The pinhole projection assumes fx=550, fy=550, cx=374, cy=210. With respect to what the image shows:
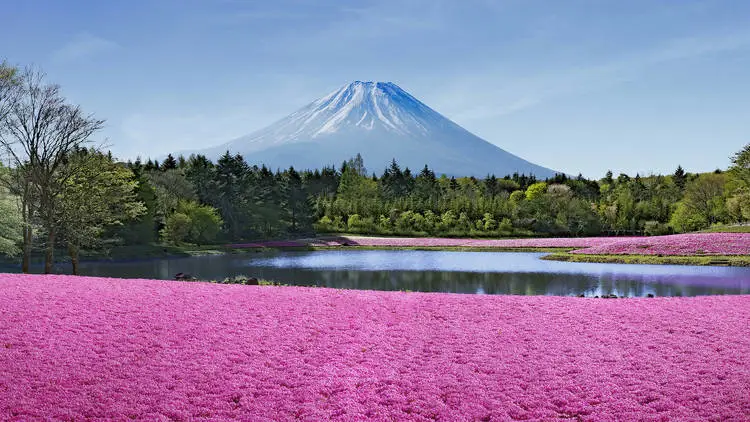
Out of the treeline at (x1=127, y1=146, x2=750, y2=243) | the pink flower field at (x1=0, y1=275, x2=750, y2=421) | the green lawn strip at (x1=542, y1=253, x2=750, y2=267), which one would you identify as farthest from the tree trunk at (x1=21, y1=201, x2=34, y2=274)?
the green lawn strip at (x1=542, y1=253, x2=750, y2=267)

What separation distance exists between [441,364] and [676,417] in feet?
14.7

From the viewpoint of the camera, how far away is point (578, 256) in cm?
4594

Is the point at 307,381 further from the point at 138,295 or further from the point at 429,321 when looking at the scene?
the point at 138,295

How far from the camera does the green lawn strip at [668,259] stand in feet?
127

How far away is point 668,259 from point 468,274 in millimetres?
16282

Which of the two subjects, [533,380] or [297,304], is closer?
[533,380]

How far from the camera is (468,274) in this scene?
1455 inches

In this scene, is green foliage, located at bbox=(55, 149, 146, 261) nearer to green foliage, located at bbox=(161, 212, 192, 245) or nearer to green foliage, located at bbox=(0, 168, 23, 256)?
green foliage, located at bbox=(0, 168, 23, 256)

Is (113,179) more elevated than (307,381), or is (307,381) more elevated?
(113,179)

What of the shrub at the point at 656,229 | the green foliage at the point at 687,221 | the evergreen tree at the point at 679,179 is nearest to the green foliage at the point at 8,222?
the shrub at the point at 656,229

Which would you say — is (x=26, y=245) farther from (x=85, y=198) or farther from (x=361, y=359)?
(x=361, y=359)

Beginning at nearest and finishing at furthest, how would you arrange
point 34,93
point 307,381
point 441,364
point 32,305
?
point 307,381 < point 441,364 < point 32,305 < point 34,93

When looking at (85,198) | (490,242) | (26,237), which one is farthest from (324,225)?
(26,237)

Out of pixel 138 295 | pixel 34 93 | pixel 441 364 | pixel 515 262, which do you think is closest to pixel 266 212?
pixel 515 262
